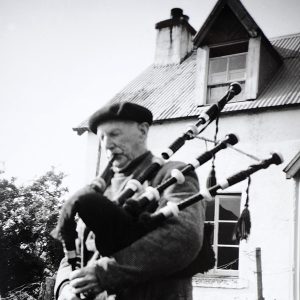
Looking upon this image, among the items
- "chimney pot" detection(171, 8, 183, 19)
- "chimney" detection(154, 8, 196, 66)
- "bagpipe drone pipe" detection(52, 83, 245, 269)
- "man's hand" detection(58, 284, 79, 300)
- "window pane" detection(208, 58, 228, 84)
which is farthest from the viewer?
"chimney pot" detection(171, 8, 183, 19)

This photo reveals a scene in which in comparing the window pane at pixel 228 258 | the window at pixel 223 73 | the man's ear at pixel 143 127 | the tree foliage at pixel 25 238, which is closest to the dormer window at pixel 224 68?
the window at pixel 223 73

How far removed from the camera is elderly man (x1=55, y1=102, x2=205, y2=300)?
1773 mm

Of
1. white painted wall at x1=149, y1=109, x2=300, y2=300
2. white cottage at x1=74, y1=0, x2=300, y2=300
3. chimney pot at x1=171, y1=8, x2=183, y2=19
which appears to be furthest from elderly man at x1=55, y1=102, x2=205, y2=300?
chimney pot at x1=171, y1=8, x2=183, y2=19

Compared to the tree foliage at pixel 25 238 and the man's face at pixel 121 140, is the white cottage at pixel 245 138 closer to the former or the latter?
the tree foliage at pixel 25 238

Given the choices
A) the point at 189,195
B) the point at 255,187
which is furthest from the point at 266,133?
the point at 189,195

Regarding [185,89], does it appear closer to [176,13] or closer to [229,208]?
[176,13]

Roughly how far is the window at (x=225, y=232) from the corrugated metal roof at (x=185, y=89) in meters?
1.68

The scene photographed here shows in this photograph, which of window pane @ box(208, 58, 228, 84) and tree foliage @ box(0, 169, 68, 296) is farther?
tree foliage @ box(0, 169, 68, 296)

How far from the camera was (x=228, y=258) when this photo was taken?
7848 mm

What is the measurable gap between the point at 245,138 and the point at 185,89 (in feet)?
7.43

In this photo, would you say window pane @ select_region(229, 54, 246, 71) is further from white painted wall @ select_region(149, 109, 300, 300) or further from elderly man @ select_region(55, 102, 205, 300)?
elderly man @ select_region(55, 102, 205, 300)

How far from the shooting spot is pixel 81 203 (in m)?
1.74

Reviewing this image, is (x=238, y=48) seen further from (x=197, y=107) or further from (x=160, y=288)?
(x=160, y=288)

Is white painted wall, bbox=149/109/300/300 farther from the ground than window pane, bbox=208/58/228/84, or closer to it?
closer to it
